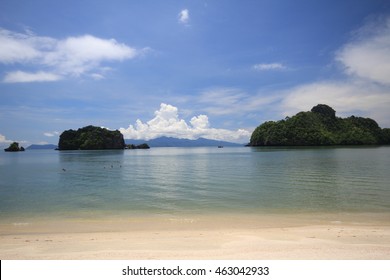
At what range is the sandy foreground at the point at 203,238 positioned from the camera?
909 cm

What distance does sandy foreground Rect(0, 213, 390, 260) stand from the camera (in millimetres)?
9086

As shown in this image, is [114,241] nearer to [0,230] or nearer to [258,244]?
[258,244]

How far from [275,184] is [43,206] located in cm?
2312

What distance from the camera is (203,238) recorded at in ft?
38.8

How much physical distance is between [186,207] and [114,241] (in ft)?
31.3

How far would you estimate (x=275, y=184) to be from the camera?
31.1 metres

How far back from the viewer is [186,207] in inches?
814

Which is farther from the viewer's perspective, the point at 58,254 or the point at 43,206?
the point at 43,206

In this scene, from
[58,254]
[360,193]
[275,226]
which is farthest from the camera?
[360,193]

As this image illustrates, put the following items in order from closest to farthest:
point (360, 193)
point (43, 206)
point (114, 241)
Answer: point (114, 241) → point (43, 206) → point (360, 193)
